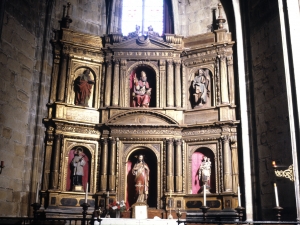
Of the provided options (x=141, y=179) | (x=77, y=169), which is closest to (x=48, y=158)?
(x=77, y=169)

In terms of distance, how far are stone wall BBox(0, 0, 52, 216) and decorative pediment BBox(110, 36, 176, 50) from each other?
2.73 m

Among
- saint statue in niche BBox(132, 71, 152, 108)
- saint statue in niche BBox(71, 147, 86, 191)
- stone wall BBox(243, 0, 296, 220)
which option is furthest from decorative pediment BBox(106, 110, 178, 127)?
stone wall BBox(243, 0, 296, 220)

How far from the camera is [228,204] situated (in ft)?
42.1

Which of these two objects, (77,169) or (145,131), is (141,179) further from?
(77,169)

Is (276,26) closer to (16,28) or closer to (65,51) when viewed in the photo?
(65,51)

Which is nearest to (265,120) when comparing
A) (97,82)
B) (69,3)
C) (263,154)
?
(263,154)

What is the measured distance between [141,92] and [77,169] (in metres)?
3.68

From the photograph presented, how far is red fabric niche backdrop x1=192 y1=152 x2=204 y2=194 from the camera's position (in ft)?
45.4

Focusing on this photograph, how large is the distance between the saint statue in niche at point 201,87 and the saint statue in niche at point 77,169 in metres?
4.57

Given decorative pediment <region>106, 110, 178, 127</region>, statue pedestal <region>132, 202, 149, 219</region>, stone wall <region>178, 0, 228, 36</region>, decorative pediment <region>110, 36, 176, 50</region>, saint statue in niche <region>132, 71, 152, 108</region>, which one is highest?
stone wall <region>178, 0, 228, 36</region>

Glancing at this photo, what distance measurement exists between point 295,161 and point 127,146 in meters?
5.88

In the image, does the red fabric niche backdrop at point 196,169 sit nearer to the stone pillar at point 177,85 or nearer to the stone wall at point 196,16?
the stone pillar at point 177,85

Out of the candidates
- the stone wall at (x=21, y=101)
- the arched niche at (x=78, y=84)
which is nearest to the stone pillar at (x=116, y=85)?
the arched niche at (x=78, y=84)

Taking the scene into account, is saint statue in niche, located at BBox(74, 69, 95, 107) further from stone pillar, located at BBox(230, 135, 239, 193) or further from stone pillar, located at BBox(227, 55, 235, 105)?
stone pillar, located at BBox(230, 135, 239, 193)
